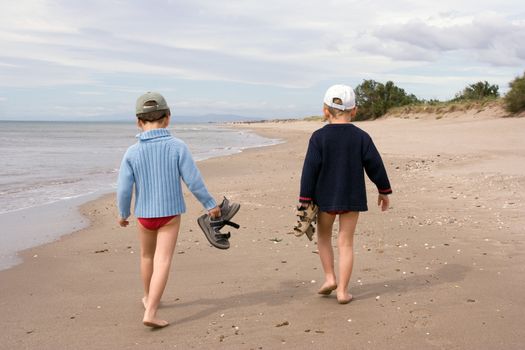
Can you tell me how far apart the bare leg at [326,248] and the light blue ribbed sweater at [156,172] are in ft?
3.55

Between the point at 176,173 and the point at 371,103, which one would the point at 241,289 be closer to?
the point at 176,173

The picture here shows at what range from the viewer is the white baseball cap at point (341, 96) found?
4.23 meters

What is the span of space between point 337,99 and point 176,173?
1376mm

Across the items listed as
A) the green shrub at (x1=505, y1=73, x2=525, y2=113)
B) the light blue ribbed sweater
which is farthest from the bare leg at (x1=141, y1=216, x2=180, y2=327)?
the green shrub at (x1=505, y1=73, x2=525, y2=113)

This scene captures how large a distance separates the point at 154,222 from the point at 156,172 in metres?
0.36

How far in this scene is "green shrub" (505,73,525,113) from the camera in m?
28.7

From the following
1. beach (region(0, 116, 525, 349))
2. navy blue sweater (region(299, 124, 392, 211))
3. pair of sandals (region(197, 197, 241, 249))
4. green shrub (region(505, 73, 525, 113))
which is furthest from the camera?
green shrub (region(505, 73, 525, 113))

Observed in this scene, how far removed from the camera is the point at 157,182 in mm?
3822

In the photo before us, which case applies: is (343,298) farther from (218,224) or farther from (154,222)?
(154,222)

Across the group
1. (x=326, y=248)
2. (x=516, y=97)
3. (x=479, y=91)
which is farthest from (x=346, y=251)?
(x=479, y=91)

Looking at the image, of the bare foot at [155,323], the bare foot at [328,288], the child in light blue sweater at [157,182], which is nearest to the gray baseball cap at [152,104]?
the child in light blue sweater at [157,182]

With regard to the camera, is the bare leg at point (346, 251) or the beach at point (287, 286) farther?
the bare leg at point (346, 251)

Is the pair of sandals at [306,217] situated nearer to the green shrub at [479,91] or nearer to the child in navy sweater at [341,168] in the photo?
the child in navy sweater at [341,168]

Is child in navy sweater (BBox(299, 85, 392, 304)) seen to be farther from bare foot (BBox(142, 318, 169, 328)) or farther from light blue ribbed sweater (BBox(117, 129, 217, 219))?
bare foot (BBox(142, 318, 169, 328))
